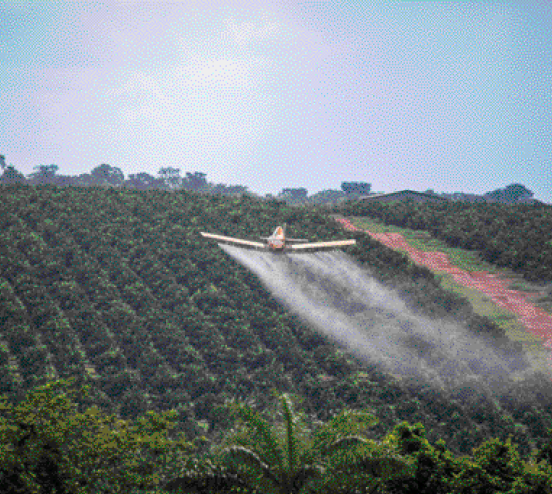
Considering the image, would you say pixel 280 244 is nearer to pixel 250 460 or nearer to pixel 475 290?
pixel 475 290

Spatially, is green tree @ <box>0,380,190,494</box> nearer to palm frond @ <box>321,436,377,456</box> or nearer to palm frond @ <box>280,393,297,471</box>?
palm frond @ <box>280,393,297,471</box>

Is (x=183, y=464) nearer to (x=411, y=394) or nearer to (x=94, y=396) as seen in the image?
(x=94, y=396)

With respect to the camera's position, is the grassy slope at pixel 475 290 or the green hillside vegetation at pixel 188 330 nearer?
the green hillside vegetation at pixel 188 330

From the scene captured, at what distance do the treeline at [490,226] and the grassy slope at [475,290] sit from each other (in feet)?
3.41

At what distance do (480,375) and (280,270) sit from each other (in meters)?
28.5

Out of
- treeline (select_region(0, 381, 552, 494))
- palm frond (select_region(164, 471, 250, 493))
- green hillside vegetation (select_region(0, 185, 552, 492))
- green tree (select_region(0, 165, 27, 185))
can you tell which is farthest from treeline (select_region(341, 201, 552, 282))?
green tree (select_region(0, 165, 27, 185))

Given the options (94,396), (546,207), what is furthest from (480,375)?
(546,207)

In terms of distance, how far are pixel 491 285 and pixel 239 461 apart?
164 feet

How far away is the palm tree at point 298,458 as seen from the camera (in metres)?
23.8

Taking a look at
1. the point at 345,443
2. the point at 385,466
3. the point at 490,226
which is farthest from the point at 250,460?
the point at 490,226

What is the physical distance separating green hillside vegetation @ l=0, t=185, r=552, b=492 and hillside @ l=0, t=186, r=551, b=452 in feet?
0.42

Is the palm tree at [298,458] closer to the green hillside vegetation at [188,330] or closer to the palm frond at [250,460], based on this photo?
the palm frond at [250,460]

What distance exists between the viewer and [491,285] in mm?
Result: 69250

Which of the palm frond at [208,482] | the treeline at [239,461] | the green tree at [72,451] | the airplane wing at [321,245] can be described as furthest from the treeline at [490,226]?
the palm frond at [208,482]
